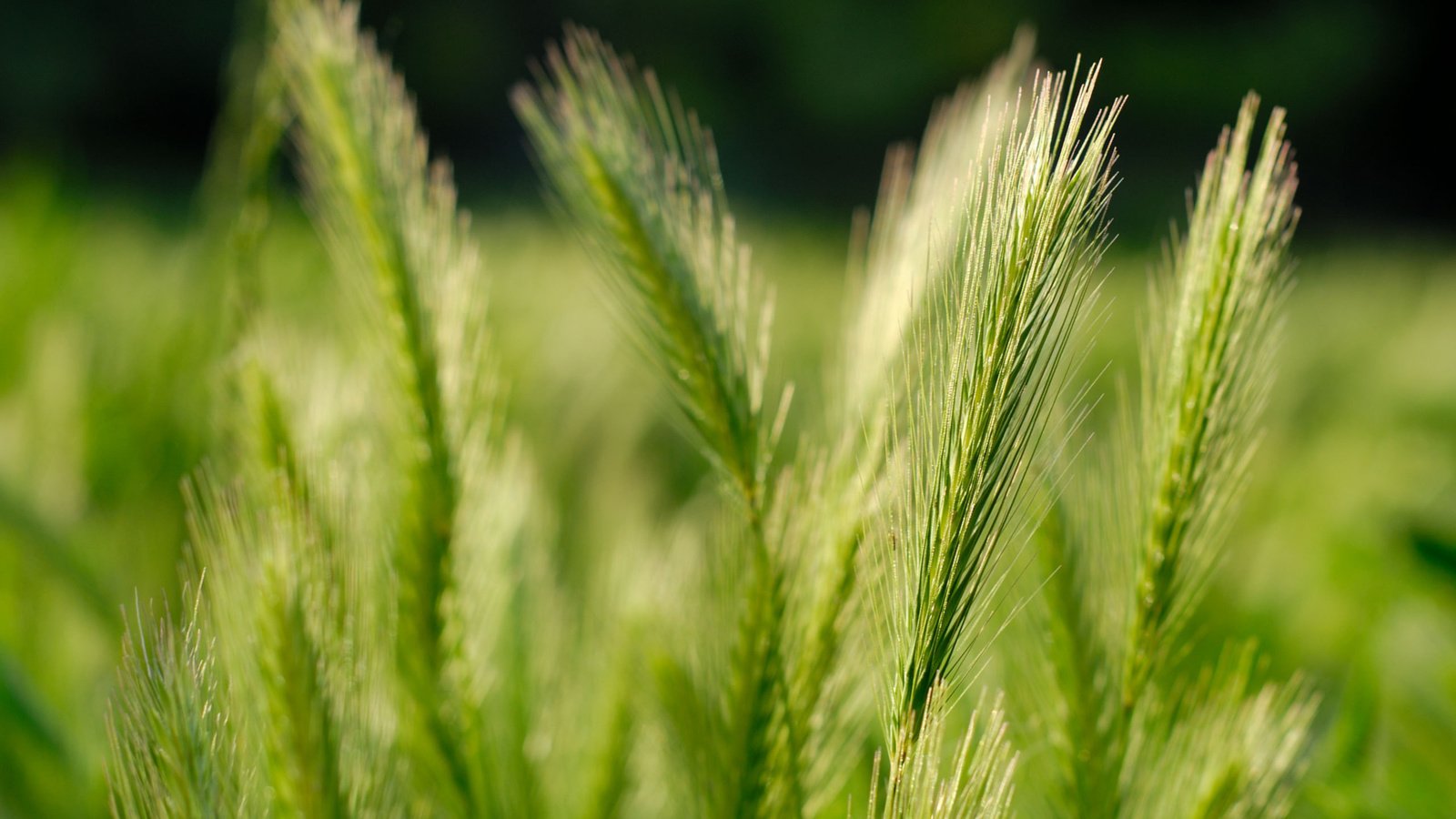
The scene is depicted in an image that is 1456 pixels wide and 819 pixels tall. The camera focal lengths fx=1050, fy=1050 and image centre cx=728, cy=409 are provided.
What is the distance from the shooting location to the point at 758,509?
233 mm

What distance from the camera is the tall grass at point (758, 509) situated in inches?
7.4

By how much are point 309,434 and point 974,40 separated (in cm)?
603

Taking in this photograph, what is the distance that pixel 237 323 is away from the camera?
0.38m

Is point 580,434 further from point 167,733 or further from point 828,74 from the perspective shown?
point 828,74

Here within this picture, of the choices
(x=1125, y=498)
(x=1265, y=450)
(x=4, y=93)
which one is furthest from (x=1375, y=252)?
(x=4, y=93)

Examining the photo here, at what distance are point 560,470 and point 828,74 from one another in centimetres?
541

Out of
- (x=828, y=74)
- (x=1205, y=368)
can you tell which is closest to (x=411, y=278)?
(x=1205, y=368)

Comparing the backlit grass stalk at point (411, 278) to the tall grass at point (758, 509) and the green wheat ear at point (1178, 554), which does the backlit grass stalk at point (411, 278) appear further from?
the green wheat ear at point (1178, 554)

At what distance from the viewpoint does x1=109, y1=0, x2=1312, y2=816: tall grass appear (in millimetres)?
187

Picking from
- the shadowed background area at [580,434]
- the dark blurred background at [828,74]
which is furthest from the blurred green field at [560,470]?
the dark blurred background at [828,74]

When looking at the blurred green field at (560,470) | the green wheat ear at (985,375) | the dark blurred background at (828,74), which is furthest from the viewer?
the dark blurred background at (828,74)

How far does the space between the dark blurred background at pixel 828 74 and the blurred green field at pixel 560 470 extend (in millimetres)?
3916

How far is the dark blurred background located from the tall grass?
450cm

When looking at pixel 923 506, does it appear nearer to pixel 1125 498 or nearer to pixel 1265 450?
pixel 1125 498
